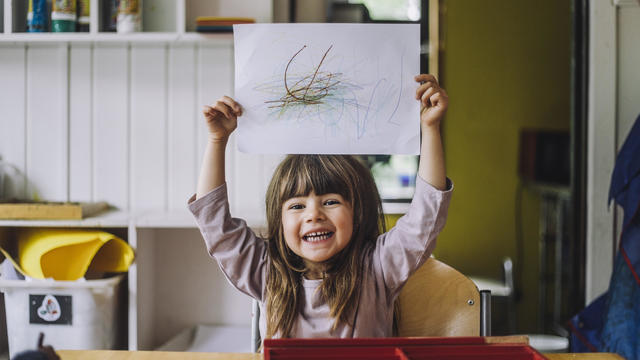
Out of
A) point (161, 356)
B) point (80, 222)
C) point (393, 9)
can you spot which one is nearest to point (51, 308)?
point (80, 222)

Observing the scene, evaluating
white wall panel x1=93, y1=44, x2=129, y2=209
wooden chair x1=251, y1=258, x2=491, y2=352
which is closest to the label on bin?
white wall panel x1=93, y1=44, x2=129, y2=209

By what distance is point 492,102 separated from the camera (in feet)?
9.42

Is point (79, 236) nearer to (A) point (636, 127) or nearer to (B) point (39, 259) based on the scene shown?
(B) point (39, 259)

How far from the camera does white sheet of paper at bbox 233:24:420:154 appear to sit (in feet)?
3.47

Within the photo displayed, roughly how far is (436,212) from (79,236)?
115cm

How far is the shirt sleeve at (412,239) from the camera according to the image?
1.03m

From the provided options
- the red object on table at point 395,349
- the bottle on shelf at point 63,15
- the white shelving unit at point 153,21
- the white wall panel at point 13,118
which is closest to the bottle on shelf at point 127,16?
the white shelving unit at point 153,21

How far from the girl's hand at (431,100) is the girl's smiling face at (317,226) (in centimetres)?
24

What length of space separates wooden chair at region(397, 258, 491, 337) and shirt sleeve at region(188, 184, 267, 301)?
0.31m

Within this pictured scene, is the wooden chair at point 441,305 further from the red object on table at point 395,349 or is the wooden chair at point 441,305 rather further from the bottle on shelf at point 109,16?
the bottle on shelf at point 109,16

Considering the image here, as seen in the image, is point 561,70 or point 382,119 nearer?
point 382,119

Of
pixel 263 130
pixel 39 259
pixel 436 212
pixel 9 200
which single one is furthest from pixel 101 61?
pixel 436 212

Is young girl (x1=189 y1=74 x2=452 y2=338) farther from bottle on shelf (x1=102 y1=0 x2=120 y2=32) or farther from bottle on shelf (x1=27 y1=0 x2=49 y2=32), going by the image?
bottle on shelf (x1=27 y1=0 x2=49 y2=32)

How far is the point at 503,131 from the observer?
2.90m
